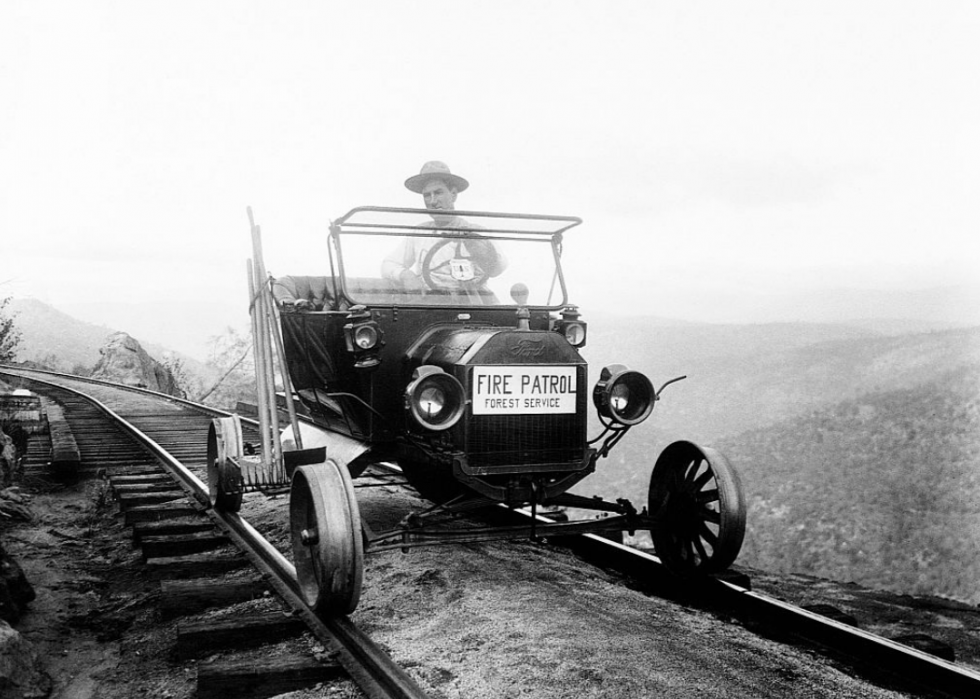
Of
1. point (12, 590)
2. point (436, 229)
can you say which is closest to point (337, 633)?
point (12, 590)

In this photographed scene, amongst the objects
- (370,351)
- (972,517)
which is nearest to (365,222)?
(370,351)

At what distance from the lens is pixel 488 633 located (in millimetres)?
3461

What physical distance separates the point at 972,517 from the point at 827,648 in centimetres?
450

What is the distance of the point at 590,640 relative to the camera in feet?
11.0

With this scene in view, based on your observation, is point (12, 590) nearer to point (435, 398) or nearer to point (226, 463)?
point (226, 463)

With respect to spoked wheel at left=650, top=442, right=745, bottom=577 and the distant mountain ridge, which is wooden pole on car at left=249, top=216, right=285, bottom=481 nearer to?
spoked wheel at left=650, top=442, right=745, bottom=577

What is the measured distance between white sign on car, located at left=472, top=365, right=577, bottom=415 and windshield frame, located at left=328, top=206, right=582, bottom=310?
887mm

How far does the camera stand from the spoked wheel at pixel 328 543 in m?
3.47

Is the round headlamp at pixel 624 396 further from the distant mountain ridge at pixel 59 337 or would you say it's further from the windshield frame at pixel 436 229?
the distant mountain ridge at pixel 59 337

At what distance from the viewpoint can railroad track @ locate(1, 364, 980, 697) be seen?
294 centimetres

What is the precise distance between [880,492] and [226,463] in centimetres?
625

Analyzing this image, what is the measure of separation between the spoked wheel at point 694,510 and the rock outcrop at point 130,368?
17.6 metres

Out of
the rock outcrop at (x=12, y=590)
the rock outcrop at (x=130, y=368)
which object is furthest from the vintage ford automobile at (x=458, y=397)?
the rock outcrop at (x=130, y=368)

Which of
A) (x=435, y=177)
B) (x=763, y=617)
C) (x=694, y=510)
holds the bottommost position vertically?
(x=763, y=617)
